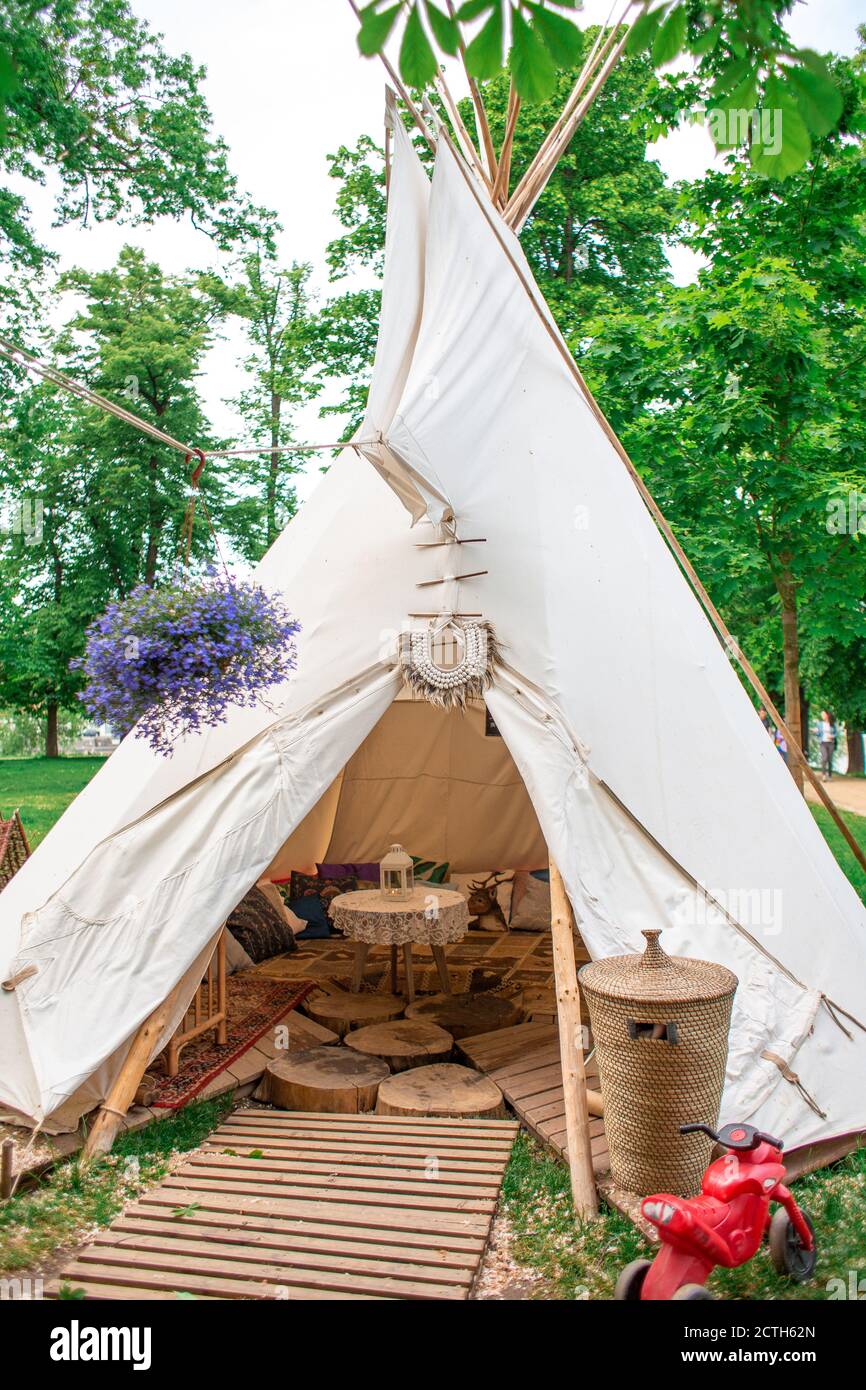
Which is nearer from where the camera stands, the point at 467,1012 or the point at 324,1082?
the point at 324,1082

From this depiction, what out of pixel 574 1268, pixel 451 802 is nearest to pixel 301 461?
pixel 451 802

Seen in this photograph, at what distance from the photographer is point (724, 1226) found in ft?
9.01

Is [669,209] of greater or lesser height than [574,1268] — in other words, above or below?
above

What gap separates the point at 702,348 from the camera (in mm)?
7395

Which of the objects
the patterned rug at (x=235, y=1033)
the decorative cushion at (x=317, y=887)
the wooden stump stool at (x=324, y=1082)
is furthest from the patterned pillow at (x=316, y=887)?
the wooden stump stool at (x=324, y=1082)

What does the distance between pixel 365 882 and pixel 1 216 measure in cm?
763

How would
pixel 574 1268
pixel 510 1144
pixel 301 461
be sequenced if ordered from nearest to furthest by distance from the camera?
pixel 574 1268 < pixel 510 1144 < pixel 301 461

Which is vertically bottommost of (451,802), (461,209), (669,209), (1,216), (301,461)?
(451,802)

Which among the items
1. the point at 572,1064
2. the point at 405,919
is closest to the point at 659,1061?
the point at 572,1064

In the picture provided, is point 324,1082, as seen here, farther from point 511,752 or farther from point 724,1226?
point 724,1226

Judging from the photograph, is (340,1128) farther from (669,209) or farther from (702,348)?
(669,209)

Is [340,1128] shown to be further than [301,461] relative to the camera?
No

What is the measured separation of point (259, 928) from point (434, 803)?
196 centimetres

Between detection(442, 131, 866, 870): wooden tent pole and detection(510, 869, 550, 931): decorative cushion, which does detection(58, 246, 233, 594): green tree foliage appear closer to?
detection(510, 869, 550, 931): decorative cushion
